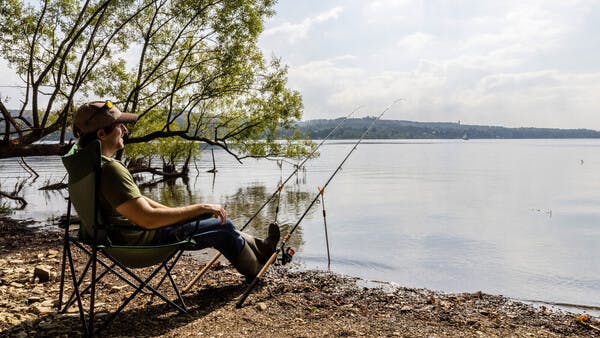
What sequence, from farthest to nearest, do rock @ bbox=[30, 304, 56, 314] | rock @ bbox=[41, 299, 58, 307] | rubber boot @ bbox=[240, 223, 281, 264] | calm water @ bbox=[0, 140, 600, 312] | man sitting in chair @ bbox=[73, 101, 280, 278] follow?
calm water @ bbox=[0, 140, 600, 312]
rubber boot @ bbox=[240, 223, 281, 264]
rock @ bbox=[41, 299, 58, 307]
rock @ bbox=[30, 304, 56, 314]
man sitting in chair @ bbox=[73, 101, 280, 278]

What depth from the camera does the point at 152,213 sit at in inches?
153

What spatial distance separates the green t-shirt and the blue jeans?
338 millimetres

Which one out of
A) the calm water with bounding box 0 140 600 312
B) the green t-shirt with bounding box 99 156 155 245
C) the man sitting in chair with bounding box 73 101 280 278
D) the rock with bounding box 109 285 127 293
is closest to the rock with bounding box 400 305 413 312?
the man sitting in chair with bounding box 73 101 280 278

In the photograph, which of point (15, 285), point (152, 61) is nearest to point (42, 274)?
point (15, 285)

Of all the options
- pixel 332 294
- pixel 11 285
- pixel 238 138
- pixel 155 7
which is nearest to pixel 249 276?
pixel 332 294

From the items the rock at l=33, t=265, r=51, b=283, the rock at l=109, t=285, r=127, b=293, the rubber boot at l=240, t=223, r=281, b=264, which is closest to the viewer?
the rock at l=109, t=285, r=127, b=293

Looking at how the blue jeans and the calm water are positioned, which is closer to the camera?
the blue jeans

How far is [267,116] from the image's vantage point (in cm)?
1942

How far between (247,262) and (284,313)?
0.69 metres

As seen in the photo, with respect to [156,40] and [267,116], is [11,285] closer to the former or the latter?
[156,40]

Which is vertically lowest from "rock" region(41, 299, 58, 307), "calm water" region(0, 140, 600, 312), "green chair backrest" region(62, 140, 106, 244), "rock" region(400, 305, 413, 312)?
"calm water" region(0, 140, 600, 312)

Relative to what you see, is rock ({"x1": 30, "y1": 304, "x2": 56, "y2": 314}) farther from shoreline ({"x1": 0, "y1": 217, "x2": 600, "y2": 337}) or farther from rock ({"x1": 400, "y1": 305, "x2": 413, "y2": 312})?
rock ({"x1": 400, "y1": 305, "x2": 413, "y2": 312})

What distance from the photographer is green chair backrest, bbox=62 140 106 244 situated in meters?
3.68

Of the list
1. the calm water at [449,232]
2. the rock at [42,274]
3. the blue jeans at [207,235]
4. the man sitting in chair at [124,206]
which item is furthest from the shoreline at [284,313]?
the calm water at [449,232]
